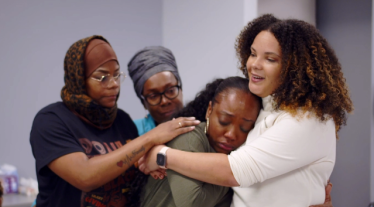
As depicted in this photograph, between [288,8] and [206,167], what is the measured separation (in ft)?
6.35

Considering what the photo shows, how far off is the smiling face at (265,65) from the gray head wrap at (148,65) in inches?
38.1

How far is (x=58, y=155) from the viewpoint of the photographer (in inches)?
67.7

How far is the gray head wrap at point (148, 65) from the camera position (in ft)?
8.20

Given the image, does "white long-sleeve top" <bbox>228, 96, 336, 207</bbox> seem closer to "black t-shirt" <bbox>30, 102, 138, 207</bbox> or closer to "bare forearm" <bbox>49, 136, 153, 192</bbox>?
"bare forearm" <bbox>49, 136, 153, 192</bbox>

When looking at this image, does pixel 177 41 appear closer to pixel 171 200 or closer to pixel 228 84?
pixel 228 84

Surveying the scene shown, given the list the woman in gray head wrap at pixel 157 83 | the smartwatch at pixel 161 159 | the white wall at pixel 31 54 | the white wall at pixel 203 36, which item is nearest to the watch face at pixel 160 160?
the smartwatch at pixel 161 159

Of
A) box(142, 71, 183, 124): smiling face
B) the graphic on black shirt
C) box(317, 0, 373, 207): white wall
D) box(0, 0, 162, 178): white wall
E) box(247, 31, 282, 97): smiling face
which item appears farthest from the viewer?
box(0, 0, 162, 178): white wall

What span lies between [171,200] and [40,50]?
112 inches

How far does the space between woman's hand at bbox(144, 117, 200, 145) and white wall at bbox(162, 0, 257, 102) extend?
120 centimetres

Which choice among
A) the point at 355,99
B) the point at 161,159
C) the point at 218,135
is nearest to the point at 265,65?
the point at 218,135

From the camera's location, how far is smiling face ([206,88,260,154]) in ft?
5.64

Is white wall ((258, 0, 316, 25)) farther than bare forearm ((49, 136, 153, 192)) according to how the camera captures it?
Yes

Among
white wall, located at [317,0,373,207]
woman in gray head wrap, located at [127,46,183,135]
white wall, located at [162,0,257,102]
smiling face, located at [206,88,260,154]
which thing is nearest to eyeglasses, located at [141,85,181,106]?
woman in gray head wrap, located at [127,46,183,135]

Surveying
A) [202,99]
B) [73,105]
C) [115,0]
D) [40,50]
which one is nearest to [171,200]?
[202,99]
